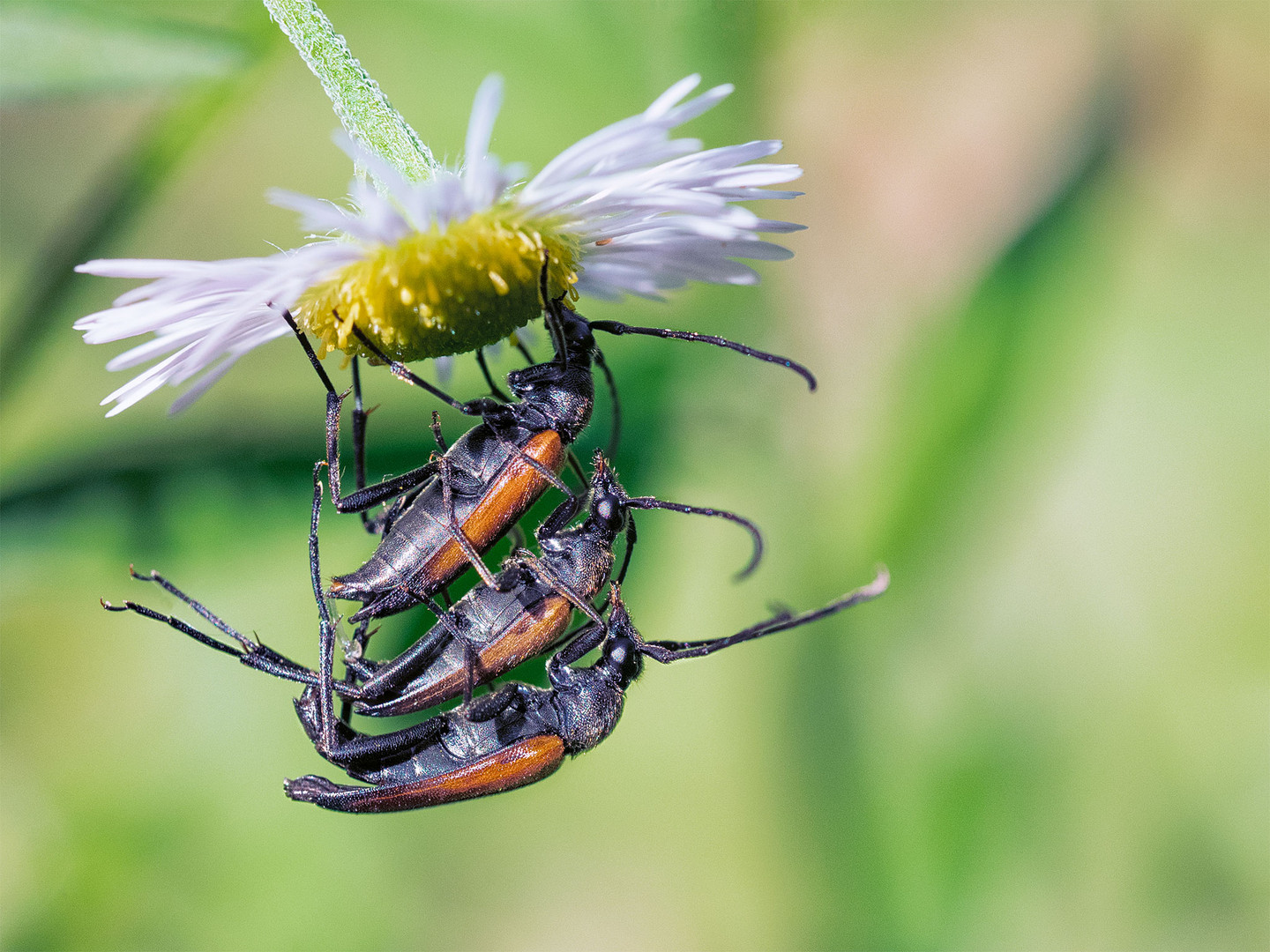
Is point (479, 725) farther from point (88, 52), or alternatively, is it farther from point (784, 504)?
point (88, 52)

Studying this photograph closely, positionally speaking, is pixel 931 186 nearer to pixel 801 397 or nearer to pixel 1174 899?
pixel 801 397

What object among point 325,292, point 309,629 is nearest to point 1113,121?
point 325,292

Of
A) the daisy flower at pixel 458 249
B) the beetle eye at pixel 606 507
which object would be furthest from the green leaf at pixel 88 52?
the beetle eye at pixel 606 507

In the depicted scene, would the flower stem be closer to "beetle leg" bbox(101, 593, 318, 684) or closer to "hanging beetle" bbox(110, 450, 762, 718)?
"hanging beetle" bbox(110, 450, 762, 718)

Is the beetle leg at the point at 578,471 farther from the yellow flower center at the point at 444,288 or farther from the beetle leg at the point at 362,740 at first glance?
the beetle leg at the point at 362,740

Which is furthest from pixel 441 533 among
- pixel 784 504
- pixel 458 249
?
pixel 784 504

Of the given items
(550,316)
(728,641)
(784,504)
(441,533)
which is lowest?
(784,504)

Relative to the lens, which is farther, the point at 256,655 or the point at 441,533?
the point at 256,655
